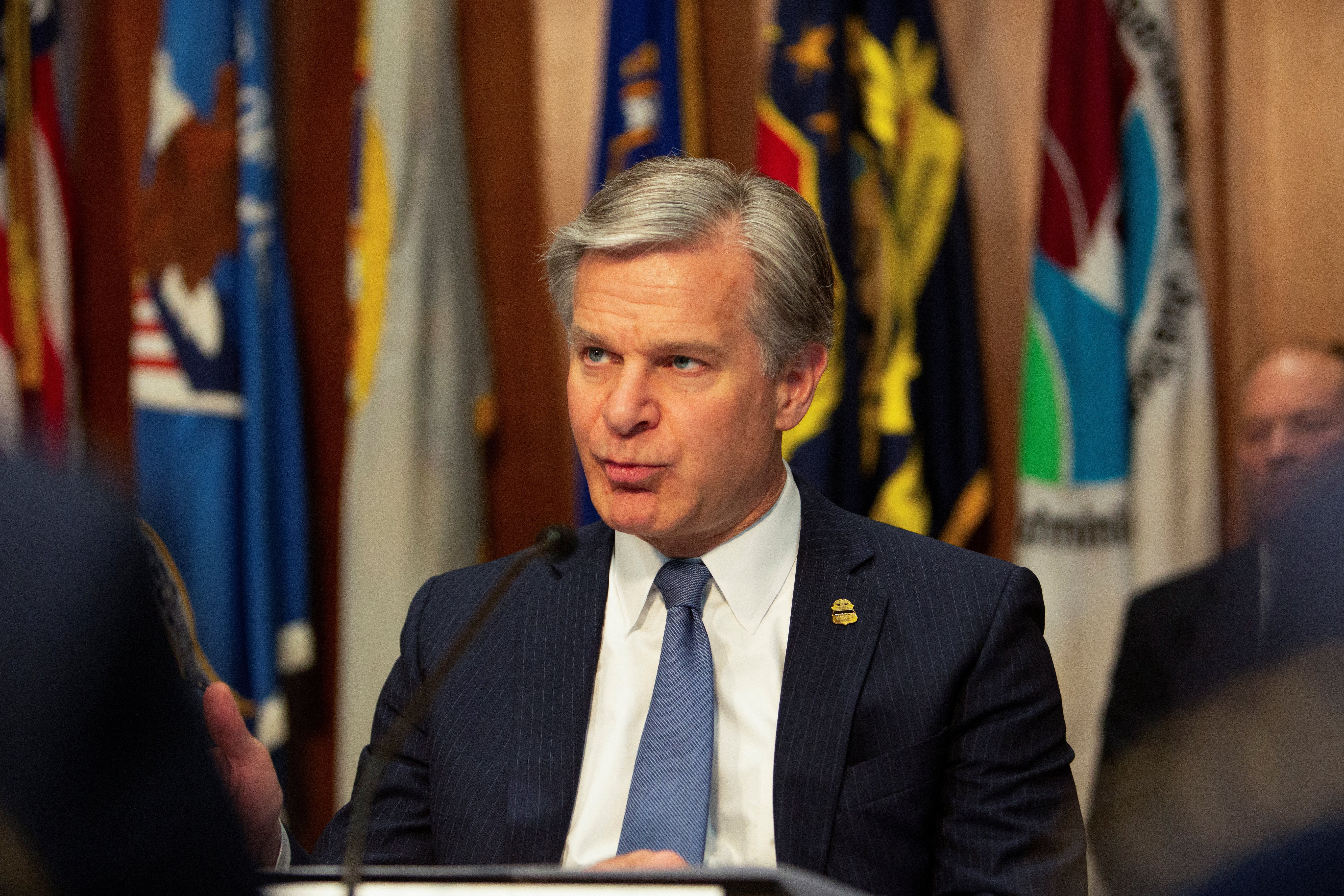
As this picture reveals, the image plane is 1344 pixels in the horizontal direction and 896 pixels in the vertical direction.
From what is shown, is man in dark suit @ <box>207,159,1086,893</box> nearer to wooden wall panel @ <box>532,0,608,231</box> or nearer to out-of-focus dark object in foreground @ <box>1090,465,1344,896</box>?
out-of-focus dark object in foreground @ <box>1090,465,1344,896</box>

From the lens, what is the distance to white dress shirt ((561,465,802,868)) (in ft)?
5.46

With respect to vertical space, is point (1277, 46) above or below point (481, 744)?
above

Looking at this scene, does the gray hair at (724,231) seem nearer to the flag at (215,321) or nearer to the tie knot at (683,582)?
the tie knot at (683,582)

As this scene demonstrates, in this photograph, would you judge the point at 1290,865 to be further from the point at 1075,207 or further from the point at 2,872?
the point at 1075,207

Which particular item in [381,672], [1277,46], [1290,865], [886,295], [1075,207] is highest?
[1277,46]

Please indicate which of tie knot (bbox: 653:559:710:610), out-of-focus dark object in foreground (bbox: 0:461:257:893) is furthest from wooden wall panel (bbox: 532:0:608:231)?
out-of-focus dark object in foreground (bbox: 0:461:257:893)

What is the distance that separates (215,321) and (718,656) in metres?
1.93

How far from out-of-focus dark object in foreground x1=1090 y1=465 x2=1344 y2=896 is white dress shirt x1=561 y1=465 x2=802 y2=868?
0.51 m

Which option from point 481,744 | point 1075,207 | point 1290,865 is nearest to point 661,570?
point 481,744

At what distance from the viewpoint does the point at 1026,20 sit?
10.7ft

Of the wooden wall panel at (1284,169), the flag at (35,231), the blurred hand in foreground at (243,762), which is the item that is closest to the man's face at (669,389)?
the blurred hand in foreground at (243,762)

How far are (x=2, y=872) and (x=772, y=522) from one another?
1.24 m

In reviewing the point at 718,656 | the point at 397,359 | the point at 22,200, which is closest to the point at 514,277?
the point at 397,359

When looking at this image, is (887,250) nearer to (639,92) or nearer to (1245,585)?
(639,92)
